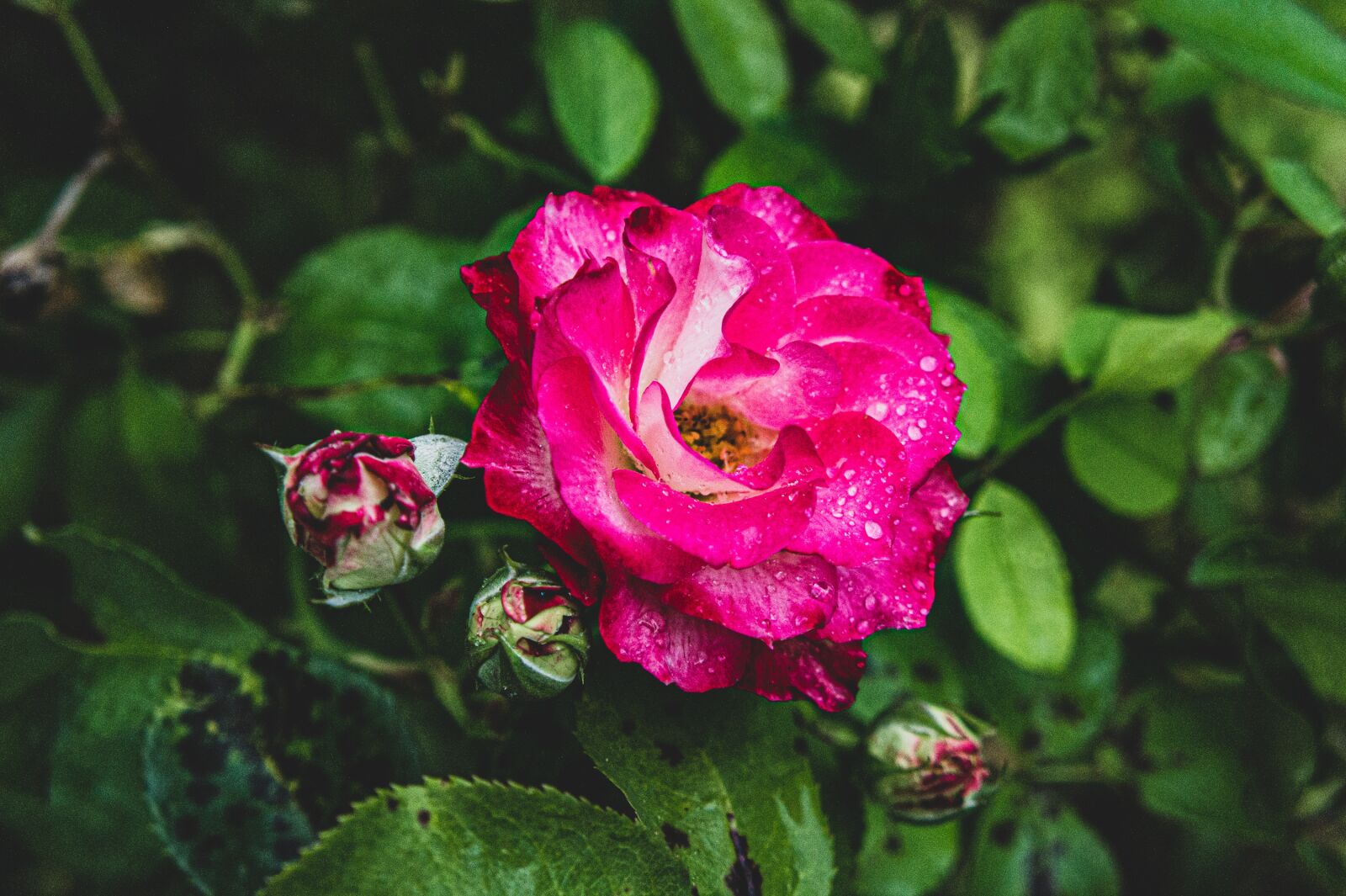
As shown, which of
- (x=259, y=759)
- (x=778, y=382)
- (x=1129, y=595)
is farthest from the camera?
(x=1129, y=595)

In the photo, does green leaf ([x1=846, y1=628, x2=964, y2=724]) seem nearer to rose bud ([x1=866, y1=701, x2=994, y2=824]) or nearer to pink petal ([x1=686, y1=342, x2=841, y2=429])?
rose bud ([x1=866, y1=701, x2=994, y2=824])

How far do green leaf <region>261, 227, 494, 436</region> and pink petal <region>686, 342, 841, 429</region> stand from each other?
330 millimetres

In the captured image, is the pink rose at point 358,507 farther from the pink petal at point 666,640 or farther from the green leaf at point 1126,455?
the green leaf at point 1126,455

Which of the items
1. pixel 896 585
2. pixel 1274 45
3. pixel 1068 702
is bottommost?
pixel 1068 702

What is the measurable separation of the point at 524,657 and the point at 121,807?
61cm

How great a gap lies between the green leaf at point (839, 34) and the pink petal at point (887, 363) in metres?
0.48

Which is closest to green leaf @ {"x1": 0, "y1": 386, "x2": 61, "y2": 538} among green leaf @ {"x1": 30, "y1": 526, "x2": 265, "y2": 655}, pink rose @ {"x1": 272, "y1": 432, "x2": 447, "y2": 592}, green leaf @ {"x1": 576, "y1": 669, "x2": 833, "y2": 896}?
green leaf @ {"x1": 30, "y1": 526, "x2": 265, "y2": 655}

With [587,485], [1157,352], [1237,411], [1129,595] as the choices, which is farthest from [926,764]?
[1129,595]

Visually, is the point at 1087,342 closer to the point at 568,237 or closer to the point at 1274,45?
the point at 1274,45

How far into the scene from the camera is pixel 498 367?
73cm

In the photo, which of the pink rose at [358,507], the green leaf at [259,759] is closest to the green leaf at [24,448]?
the green leaf at [259,759]

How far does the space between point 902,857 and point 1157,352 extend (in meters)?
0.59

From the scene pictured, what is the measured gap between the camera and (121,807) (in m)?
0.89

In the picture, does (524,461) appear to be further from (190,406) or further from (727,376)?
(190,406)
